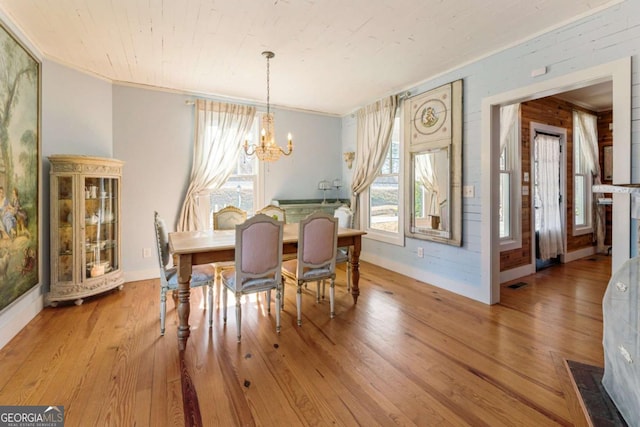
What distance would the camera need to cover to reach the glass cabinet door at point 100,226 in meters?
3.27

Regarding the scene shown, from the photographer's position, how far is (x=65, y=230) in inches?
123

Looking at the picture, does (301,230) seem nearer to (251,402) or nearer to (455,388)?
(251,402)

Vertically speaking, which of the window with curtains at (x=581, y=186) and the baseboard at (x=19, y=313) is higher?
the window with curtains at (x=581, y=186)

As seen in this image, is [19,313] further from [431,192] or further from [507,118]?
[507,118]

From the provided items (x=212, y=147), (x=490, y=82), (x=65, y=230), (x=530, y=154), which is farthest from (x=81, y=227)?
(x=530, y=154)

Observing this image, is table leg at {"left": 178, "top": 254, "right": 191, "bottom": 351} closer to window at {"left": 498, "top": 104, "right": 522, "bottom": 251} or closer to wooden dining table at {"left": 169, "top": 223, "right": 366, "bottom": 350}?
wooden dining table at {"left": 169, "top": 223, "right": 366, "bottom": 350}

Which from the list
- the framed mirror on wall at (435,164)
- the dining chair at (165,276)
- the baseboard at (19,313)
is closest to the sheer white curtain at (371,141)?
the framed mirror on wall at (435,164)

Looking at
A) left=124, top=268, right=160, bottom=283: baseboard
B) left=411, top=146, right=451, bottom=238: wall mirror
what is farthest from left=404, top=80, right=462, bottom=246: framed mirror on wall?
left=124, top=268, right=160, bottom=283: baseboard

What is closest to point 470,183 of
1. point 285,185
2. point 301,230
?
point 301,230

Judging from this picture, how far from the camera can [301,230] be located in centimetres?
269

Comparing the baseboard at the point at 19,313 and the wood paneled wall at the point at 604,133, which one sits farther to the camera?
the wood paneled wall at the point at 604,133

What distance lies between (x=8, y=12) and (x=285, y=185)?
11.4 ft

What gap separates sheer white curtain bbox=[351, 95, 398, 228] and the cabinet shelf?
3.34 m

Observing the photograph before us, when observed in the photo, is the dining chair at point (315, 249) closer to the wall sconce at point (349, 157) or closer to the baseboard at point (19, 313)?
the baseboard at point (19, 313)
